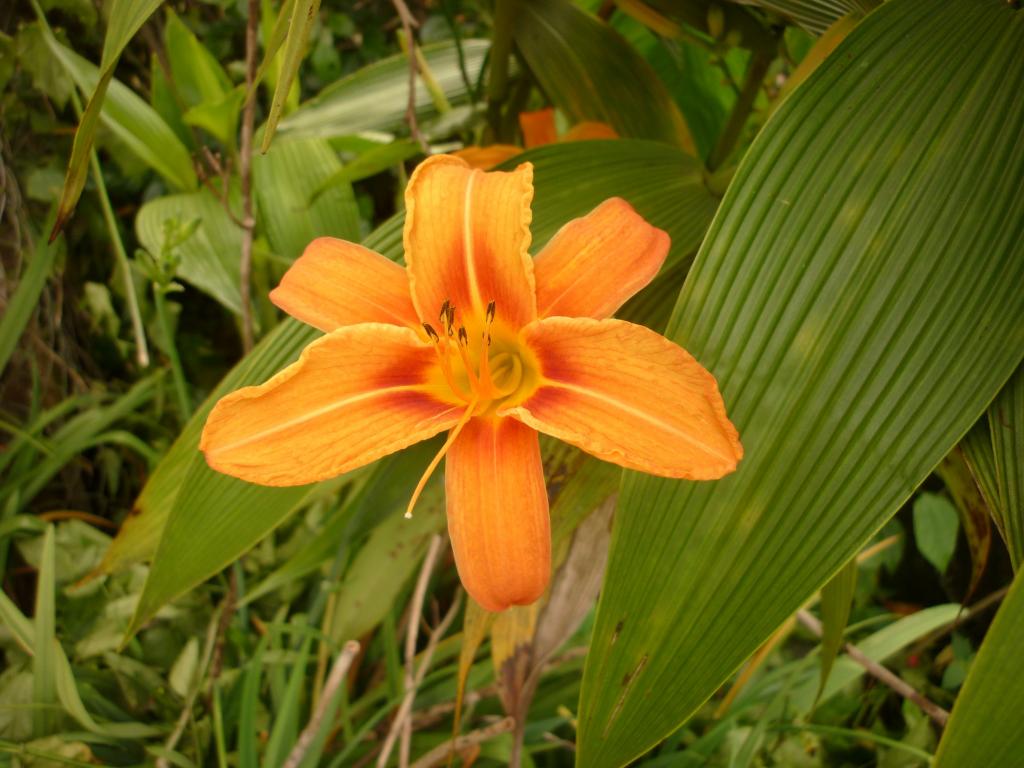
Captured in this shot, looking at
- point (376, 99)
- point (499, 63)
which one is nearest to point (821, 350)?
point (499, 63)

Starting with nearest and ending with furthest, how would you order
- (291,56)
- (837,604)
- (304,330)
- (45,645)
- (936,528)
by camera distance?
1. (291,56)
2. (304,330)
3. (837,604)
4. (45,645)
5. (936,528)

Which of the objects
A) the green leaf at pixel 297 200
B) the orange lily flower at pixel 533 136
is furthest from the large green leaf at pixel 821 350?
the green leaf at pixel 297 200

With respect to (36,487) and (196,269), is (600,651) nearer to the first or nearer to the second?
(196,269)

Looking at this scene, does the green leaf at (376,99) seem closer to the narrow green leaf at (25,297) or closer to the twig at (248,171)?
the twig at (248,171)

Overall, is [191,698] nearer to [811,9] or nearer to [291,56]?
[291,56]

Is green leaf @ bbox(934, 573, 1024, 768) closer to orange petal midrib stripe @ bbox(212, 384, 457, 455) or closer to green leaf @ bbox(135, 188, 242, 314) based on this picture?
orange petal midrib stripe @ bbox(212, 384, 457, 455)

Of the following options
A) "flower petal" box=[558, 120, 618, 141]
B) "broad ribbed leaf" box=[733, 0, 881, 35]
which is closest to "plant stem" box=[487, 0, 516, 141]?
"flower petal" box=[558, 120, 618, 141]
